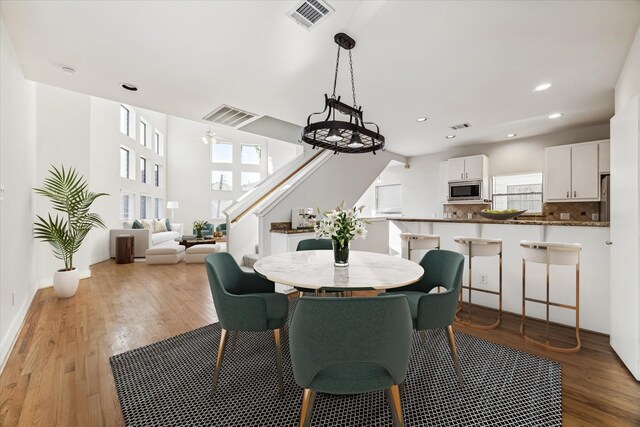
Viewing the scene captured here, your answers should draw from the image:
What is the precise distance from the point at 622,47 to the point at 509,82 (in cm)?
84

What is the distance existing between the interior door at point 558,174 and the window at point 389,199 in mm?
3259

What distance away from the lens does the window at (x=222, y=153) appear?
10.8 metres

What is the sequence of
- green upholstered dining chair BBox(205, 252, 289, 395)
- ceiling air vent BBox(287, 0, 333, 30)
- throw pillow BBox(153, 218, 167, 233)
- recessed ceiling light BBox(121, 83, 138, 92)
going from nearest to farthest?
green upholstered dining chair BBox(205, 252, 289, 395) < ceiling air vent BBox(287, 0, 333, 30) < recessed ceiling light BBox(121, 83, 138, 92) < throw pillow BBox(153, 218, 167, 233)

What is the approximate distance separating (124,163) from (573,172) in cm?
1038

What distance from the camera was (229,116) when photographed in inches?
161

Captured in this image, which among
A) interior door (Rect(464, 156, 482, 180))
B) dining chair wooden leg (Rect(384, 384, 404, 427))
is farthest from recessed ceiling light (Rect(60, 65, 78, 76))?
interior door (Rect(464, 156, 482, 180))

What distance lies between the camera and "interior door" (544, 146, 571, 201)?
4.57m

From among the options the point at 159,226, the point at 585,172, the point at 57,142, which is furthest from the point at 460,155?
the point at 159,226

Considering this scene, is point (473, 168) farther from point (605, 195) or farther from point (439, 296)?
point (439, 296)

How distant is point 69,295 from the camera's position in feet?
12.0

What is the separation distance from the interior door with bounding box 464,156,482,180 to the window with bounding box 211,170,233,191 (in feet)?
28.0

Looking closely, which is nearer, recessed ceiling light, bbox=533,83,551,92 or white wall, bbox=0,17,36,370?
white wall, bbox=0,17,36,370

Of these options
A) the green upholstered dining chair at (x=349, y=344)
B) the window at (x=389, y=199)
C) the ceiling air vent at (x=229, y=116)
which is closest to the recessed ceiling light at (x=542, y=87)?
the green upholstered dining chair at (x=349, y=344)

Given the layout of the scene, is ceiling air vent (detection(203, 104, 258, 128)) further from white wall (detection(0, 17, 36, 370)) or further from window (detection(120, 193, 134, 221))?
window (detection(120, 193, 134, 221))
